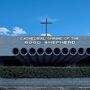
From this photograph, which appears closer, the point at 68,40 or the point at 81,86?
the point at 81,86

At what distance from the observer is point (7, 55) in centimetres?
2836

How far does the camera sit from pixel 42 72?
964 inches

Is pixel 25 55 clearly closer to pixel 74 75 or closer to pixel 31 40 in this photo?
pixel 31 40

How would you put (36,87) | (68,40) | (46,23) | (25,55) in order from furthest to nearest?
1. (46,23)
2. (68,40)
3. (25,55)
4. (36,87)

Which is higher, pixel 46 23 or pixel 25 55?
pixel 46 23

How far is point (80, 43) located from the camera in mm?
27875

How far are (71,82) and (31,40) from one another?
5.86m

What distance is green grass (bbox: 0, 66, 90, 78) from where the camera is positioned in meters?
24.3

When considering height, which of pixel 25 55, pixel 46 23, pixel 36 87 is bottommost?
pixel 36 87

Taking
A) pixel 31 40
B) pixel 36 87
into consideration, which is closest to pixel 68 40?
pixel 31 40

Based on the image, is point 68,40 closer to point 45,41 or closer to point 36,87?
point 45,41

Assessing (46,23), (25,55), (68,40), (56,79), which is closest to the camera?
(56,79)

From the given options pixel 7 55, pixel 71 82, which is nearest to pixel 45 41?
pixel 7 55

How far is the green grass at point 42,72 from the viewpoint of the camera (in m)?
24.3
